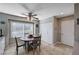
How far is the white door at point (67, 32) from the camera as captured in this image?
5.57ft

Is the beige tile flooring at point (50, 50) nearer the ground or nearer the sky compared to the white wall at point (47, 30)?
nearer the ground

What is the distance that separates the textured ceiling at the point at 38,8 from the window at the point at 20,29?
8.5 inches

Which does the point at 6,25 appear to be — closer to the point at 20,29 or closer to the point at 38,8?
the point at 20,29

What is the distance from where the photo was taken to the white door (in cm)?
170

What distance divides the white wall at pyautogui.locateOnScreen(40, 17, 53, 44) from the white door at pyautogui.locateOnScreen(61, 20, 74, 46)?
0.81 ft

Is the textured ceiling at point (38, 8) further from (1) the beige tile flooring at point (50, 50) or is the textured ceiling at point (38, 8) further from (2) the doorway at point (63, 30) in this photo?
(1) the beige tile flooring at point (50, 50)

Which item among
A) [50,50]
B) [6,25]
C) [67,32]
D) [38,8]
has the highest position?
[38,8]

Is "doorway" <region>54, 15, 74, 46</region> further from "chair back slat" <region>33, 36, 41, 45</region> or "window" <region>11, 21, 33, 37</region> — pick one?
"window" <region>11, 21, 33, 37</region>

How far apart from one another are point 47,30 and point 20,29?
0.61m

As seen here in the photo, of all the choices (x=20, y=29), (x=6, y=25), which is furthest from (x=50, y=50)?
(x=6, y=25)

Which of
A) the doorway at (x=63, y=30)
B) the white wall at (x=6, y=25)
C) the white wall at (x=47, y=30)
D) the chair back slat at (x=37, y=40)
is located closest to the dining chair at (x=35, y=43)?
the chair back slat at (x=37, y=40)

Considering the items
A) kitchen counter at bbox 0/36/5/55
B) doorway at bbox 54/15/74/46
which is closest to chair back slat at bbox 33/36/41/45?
doorway at bbox 54/15/74/46

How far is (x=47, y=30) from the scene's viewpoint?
1.89 m
